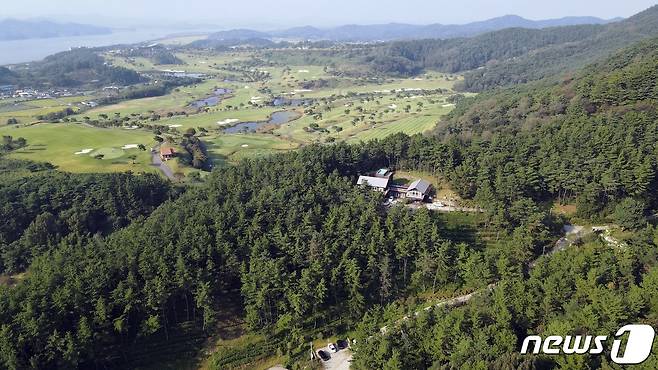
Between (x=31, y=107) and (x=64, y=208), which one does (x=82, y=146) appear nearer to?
(x=64, y=208)

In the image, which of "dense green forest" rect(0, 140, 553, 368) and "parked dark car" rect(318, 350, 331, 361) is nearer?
"dense green forest" rect(0, 140, 553, 368)

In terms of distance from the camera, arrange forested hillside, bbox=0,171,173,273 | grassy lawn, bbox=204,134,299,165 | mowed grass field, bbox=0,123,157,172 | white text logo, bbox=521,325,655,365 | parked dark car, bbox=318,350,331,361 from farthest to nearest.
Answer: grassy lawn, bbox=204,134,299,165 < mowed grass field, bbox=0,123,157,172 < forested hillside, bbox=0,171,173,273 < parked dark car, bbox=318,350,331,361 < white text logo, bbox=521,325,655,365

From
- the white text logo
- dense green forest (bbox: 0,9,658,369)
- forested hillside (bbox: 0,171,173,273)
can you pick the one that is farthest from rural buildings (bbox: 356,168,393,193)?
the white text logo

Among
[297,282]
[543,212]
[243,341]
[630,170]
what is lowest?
[243,341]

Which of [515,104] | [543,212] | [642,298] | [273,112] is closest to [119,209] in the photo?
[543,212]

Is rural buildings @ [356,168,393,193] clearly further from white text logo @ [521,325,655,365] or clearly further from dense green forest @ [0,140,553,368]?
white text logo @ [521,325,655,365]

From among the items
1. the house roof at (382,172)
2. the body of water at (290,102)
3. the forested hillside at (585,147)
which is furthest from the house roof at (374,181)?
the body of water at (290,102)

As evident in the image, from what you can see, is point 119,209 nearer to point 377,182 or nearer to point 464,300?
Answer: point 377,182
